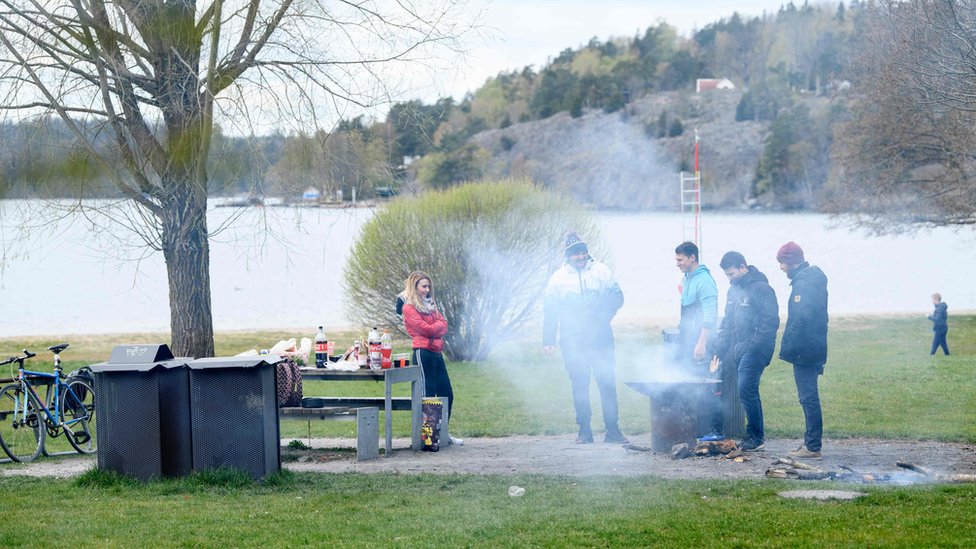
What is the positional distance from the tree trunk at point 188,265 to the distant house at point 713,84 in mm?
98828

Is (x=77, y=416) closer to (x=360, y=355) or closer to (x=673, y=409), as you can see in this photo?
(x=360, y=355)

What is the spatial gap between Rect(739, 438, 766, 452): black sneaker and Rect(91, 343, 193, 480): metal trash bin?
4955 millimetres

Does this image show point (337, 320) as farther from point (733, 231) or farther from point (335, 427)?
point (733, 231)

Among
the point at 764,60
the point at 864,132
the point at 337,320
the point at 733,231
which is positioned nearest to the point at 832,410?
the point at 864,132

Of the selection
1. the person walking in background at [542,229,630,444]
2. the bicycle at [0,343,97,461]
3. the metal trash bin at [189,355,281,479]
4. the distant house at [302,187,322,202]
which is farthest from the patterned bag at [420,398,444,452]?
the bicycle at [0,343,97,461]

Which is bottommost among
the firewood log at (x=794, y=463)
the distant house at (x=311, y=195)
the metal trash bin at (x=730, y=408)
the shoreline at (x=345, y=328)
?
the shoreline at (x=345, y=328)

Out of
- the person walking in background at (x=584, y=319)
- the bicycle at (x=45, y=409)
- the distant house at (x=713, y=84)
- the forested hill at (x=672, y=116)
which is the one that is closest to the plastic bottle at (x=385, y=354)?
the person walking in background at (x=584, y=319)

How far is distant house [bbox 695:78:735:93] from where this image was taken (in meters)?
108

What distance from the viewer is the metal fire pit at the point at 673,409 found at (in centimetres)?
1018

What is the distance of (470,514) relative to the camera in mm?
7793

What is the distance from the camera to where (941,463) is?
383 inches

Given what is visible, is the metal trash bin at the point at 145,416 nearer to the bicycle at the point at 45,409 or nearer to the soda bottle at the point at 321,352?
the bicycle at the point at 45,409

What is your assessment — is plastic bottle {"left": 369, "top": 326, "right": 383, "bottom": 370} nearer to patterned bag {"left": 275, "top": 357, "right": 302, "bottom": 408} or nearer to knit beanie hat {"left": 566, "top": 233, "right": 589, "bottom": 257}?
patterned bag {"left": 275, "top": 357, "right": 302, "bottom": 408}

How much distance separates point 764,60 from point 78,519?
353 feet
